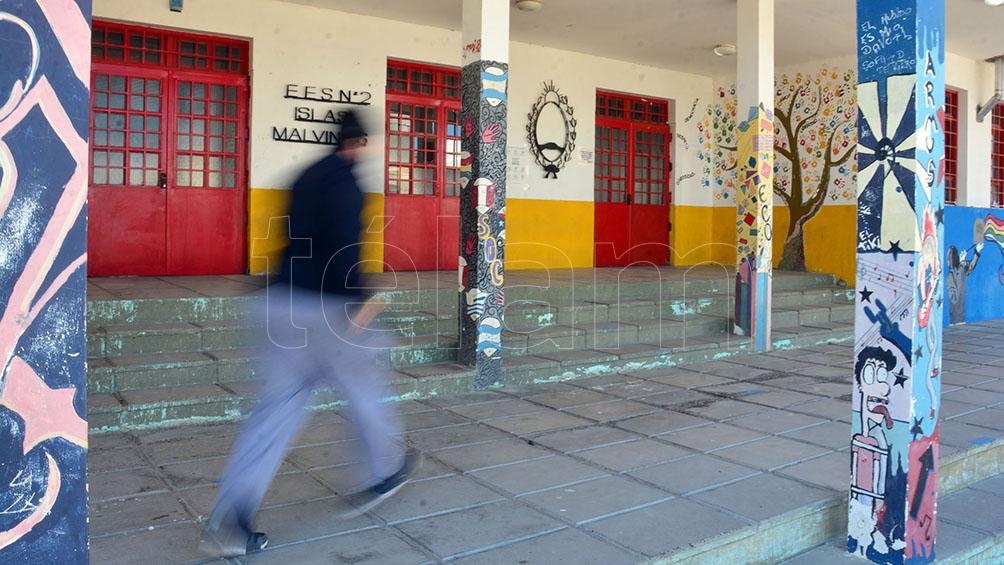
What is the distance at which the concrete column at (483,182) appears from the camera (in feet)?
18.8

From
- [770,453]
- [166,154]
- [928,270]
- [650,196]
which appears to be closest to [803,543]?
[770,453]

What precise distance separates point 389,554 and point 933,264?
247cm

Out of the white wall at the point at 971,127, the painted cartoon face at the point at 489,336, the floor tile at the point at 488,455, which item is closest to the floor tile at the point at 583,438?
the floor tile at the point at 488,455

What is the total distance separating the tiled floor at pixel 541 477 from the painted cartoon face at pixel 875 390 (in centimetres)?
61

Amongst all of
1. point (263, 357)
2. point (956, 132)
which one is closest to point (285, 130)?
point (263, 357)

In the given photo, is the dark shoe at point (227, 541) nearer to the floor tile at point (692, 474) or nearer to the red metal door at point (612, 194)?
the floor tile at point (692, 474)

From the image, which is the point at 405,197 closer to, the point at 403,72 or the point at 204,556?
the point at 403,72

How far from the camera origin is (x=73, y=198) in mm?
1589

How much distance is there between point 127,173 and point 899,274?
24.3 feet

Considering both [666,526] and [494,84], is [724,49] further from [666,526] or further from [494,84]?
[666,526]

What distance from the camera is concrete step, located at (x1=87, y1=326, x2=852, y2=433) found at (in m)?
4.58

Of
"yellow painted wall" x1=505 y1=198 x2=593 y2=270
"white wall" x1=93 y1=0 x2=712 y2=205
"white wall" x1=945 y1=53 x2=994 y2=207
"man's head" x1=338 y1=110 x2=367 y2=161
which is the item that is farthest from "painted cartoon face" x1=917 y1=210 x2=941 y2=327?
"white wall" x1=945 y1=53 x2=994 y2=207

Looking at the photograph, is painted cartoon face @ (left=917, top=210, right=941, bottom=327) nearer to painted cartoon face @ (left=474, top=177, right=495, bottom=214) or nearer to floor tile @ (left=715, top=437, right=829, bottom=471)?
floor tile @ (left=715, top=437, right=829, bottom=471)

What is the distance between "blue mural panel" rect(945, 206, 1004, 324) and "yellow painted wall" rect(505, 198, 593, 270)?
476 cm
